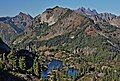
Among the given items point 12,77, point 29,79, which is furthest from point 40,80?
point 12,77

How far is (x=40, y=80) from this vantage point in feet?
641

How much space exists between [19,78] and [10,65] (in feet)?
81.5

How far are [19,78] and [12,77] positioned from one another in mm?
7555

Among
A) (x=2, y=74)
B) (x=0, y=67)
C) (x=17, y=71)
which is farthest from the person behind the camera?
(x=17, y=71)

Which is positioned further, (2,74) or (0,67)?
(0,67)

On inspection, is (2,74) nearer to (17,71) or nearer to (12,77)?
(12,77)

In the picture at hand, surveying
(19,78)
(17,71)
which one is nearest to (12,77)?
(19,78)

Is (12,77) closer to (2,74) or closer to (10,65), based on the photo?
(2,74)

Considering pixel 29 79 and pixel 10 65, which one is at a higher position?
pixel 10 65

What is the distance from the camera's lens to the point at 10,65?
199500 millimetres

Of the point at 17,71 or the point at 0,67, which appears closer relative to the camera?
the point at 0,67

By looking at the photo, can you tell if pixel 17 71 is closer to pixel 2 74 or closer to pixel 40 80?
pixel 40 80

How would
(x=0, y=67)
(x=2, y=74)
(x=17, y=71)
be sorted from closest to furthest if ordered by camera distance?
(x=2, y=74) < (x=0, y=67) < (x=17, y=71)

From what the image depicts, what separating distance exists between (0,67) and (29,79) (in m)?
19.9
